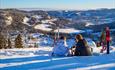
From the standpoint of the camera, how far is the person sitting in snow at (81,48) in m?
A: 13.1

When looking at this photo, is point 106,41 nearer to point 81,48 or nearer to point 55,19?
point 81,48

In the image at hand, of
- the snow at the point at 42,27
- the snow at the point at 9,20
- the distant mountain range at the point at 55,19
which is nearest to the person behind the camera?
the distant mountain range at the point at 55,19

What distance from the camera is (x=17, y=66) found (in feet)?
32.7

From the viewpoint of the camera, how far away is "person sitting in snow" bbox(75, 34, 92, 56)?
42.8 ft

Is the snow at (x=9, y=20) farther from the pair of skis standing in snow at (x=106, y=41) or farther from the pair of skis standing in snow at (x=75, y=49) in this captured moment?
the pair of skis standing in snow at (x=75, y=49)

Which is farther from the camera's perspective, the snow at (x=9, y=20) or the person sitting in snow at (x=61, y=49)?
the snow at (x=9, y=20)

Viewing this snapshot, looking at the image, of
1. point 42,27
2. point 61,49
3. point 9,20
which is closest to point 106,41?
point 61,49

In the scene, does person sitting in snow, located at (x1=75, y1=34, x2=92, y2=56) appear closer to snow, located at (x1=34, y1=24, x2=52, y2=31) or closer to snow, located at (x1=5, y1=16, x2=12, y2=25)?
snow, located at (x1=34, y1=24, x2=52, y2=31)

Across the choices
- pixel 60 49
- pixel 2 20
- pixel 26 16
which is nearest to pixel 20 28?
pixel 2 20

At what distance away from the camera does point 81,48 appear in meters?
13.1

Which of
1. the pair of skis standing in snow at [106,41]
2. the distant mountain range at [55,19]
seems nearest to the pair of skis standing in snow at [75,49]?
the pair of skis standing in snow at [106,41]

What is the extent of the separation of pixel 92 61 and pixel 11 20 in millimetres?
163361

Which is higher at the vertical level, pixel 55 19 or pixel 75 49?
pixel 75 49

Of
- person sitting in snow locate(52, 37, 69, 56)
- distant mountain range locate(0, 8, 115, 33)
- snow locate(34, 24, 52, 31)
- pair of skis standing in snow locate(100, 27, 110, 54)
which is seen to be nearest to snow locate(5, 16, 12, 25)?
distant mountain range locate(0, 8, 115, 33)
